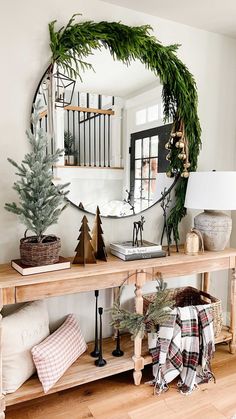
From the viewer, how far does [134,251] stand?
202 cm

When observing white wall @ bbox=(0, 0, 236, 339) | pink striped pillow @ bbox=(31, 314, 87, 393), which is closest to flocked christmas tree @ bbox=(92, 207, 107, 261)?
white wall @ bbox=(0, 0, 236, 339)

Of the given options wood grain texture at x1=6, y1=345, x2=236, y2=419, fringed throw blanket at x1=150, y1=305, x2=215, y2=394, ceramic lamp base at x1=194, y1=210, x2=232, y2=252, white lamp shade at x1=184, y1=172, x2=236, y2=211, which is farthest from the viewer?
ceramic lamp base at x1=194, y1=210, x2=232, y2=252

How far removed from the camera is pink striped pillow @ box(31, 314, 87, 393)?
172 centimetres

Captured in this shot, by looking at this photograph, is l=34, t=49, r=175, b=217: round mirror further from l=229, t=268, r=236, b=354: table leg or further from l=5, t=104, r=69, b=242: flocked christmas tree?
l=229, t=268, r=236, b=354: table leg

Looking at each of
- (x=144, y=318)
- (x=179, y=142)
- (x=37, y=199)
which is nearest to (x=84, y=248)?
(x=37, y=199)

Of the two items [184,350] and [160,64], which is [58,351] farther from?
[160,64]

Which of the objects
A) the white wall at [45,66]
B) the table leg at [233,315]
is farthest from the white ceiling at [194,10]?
the table leg at [233,315]

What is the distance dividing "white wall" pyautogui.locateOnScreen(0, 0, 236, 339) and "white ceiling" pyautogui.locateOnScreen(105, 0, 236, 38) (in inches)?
2.1

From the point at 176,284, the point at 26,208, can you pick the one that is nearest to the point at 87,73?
the point at 26,208

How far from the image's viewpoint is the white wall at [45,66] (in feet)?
6.15

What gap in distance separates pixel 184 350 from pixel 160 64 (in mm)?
1931

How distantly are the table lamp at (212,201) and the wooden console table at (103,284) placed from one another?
123 millimetres

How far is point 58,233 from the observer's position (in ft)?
6.88

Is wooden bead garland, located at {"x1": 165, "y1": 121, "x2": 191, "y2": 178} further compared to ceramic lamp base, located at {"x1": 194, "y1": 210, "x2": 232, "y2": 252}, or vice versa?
wooden bead garland, located at {"x1": 165, "y1": 121, "x2": 191, "y2": 178}
